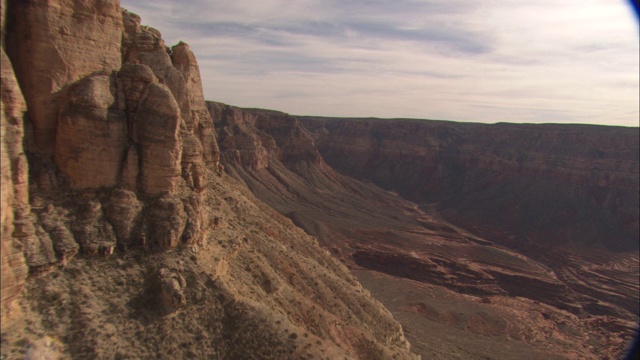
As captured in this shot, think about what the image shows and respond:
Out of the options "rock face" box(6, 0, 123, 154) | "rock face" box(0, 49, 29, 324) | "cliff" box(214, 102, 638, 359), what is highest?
"rock face" box(6, 0, 123, 154)

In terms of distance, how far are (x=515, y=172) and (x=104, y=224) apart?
11258 centimetres

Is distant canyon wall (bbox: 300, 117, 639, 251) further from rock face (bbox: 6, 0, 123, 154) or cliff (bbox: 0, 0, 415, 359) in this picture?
Result: rock face (bbox: 6, 0, 123, 154)

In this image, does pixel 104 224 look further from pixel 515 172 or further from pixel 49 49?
pixel 515 172

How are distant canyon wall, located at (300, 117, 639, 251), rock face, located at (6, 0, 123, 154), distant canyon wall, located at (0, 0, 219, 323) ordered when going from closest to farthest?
distant canyon wall, located at (0, 0, 219, 323) → rock face, located at (6, 0, 123, 154) → distant canyon wall, located at (300, 117, 639, 251)

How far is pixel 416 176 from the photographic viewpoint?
133 m

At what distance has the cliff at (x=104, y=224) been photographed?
14.7m

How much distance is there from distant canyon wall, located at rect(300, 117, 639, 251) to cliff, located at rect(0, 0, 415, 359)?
78800 millimetres

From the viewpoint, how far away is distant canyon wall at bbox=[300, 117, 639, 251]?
87.3m

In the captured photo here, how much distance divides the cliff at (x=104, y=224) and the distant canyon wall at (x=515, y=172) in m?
78.8

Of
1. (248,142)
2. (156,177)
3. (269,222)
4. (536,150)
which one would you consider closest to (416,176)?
(536,150)

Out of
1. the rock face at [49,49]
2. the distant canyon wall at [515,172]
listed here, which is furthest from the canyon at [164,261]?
the distant canyon wall at [515,172]

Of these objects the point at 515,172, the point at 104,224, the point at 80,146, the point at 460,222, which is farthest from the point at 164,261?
the point at 515,172

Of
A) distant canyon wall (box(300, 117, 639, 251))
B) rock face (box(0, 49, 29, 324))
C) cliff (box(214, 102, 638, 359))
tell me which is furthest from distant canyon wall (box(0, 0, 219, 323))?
distant canyon wall (box(300, 117, 639, 251))

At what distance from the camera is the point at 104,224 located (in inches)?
683
